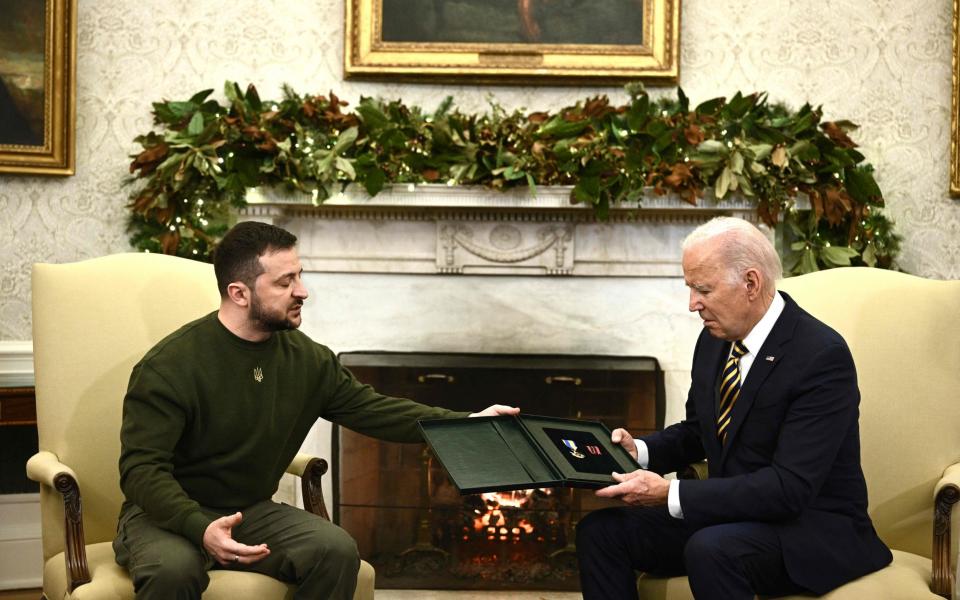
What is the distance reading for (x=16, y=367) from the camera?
403 cm

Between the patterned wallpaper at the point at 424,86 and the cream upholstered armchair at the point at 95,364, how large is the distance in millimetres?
1462

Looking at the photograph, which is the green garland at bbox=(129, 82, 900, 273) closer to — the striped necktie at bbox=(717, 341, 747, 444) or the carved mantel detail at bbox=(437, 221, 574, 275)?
the carved mantel detail at bbox=(437, 221, 574, 275)

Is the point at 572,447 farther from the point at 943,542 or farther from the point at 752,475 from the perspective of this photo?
the point at 943,542

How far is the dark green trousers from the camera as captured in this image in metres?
2.42

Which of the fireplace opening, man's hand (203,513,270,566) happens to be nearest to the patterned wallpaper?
the fireplace opening

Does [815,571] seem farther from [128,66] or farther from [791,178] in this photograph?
[128,66]

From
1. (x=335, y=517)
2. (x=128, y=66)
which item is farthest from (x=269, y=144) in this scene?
(x=335, y=517)

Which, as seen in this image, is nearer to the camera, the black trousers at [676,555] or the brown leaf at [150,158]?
the black trousers at [676,555]

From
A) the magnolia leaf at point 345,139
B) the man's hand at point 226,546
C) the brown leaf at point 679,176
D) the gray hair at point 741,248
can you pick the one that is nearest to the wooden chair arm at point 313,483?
the man's hand at point 226,546

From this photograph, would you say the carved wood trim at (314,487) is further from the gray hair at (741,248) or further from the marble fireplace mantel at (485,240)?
the marble fireplace mantel at (485,240)

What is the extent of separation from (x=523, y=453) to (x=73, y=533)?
3.88ft

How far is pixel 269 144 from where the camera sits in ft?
13.6

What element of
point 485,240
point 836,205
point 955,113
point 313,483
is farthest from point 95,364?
point 955,113

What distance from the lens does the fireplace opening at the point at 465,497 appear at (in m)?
4.38
